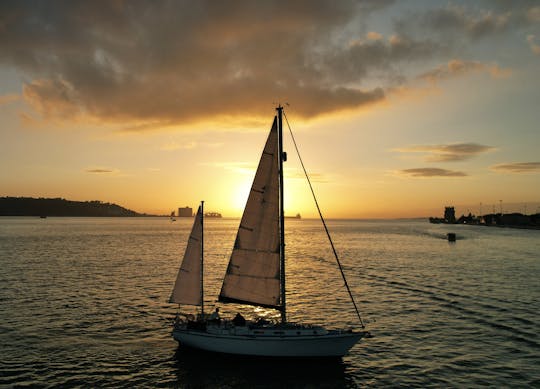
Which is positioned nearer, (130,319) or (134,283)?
(130,319)

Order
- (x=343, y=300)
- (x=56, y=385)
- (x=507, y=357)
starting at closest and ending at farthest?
(x=56, y=385) → (x=507, y=357) → (x=343, y=300)

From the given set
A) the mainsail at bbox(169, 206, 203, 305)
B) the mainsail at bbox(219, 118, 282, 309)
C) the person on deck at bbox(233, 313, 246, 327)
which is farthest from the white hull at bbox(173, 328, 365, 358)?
the mainsail at bbox(169, 206, 203, 305)

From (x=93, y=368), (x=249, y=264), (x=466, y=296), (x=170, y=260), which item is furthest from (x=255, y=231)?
(x=170, y=260)

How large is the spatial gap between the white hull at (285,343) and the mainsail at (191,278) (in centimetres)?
374

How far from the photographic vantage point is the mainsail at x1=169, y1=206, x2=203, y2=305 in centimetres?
2841

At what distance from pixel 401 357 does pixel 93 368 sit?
2080 centimetres

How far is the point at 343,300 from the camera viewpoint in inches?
1807

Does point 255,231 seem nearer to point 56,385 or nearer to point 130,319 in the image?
point 56,385

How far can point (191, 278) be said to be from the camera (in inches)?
1128

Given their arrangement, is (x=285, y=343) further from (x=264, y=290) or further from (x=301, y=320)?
(x=301, y=320)

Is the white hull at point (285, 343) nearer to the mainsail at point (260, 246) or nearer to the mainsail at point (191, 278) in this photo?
the mainsail at point (260, 246)

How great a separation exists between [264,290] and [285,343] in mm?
3588

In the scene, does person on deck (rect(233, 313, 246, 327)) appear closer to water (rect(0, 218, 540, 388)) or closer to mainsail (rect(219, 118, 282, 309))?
mainsail (rect(219, 118, 282, 309))

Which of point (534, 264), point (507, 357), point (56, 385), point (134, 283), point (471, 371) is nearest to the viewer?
point (56, 385)
